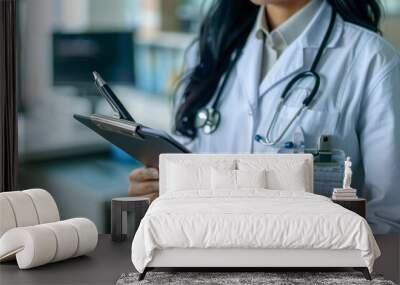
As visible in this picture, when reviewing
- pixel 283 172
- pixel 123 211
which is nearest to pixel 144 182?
pixel 123 211

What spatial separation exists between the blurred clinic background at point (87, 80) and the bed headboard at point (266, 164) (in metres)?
0.54

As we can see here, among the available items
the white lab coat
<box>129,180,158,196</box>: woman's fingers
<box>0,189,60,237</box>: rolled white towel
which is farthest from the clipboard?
<box>0,189,60,237</box>: rolled white towel

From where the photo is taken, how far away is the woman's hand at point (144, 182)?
16.8ft

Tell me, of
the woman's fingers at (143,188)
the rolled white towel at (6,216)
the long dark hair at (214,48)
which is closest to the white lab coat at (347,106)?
the long dark hair at (214,48)

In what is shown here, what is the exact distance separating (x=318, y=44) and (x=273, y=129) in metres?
0.59

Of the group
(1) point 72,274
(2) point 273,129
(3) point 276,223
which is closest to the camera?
(3) point 276,223

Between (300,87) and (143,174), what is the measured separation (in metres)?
1.15

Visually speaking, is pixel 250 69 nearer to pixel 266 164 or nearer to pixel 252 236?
pixel 266 164

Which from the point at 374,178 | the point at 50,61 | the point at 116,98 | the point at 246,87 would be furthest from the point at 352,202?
the point at 50,61

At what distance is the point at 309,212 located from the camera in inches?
147

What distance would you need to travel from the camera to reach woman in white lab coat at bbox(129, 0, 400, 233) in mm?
4801

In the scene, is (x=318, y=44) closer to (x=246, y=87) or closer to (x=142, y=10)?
(x=246, y=87)

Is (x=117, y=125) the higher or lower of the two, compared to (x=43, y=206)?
higher

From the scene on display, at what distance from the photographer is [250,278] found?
3.77 metres
